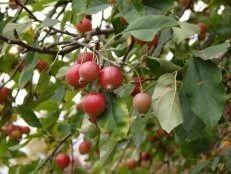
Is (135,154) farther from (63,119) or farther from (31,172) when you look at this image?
(31,172)

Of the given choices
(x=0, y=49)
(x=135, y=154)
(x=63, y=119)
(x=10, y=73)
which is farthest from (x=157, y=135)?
(x=0, y=49)

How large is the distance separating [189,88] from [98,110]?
1.15 ft

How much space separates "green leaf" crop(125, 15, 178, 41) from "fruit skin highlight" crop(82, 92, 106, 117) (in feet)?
0.82

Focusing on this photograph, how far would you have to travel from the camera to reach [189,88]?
1435 mm

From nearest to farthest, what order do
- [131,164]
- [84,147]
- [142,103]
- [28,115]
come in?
[142,103]
[28,115]
[84,147]
[131,164]

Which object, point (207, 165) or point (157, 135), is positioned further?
point (157, 135)

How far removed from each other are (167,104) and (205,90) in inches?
6.6

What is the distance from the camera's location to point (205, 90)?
4.66 ft

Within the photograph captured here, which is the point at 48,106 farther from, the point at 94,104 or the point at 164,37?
the point at 94,104

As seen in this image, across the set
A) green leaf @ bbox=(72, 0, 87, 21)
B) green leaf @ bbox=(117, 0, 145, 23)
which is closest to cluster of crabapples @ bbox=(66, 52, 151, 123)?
green leaf @ bbox=(117, 0, 145, 23)

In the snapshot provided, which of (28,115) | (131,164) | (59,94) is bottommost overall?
(131,164)

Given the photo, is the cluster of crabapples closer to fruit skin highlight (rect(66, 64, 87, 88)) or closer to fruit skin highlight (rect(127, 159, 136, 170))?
fruit skin highlight (rect(66, 64, 87, 88))

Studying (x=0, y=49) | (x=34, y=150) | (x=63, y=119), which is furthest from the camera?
(x=34, y=150)

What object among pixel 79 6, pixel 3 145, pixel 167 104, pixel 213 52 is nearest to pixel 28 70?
pixel 79 6
